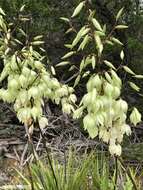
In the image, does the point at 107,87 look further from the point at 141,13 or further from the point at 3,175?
the point at 141,13

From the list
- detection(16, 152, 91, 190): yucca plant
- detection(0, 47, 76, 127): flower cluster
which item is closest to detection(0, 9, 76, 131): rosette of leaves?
detection(0, 47, 76, 127): flower cluster

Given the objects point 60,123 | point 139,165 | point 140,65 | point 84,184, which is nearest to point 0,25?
point 84,184

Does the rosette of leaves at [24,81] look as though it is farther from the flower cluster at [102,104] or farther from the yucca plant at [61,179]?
the yucca plant at [61,179]

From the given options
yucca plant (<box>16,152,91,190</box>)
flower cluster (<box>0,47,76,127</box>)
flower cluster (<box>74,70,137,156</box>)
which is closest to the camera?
flower cluster (<box>74,70,137,156</box>)

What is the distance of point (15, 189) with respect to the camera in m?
4.69

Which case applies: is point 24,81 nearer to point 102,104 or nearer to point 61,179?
point 102,104

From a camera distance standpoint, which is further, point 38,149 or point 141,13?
point 141,13

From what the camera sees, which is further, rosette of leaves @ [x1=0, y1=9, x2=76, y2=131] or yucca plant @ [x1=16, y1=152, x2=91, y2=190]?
yucca plant @ [x1=16, y1=152, x2=91, y2=190]

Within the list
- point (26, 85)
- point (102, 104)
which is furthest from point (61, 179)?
point (102, 104)

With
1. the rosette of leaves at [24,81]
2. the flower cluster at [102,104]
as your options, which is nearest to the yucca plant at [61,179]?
the rosette of leaves at [24,81]

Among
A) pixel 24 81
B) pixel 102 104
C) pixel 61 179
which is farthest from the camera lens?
pixel 61 179

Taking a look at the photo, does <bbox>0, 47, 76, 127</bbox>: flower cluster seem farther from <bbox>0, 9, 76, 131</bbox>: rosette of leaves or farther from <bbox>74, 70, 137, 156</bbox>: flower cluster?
<bbox>74, 70, 137, 156</bbox>: flower cluster

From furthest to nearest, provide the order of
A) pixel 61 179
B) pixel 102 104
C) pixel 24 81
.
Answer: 1. pixel 61 179
2. pixel 24 81
3. pixel 102 104

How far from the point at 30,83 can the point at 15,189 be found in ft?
5.28
